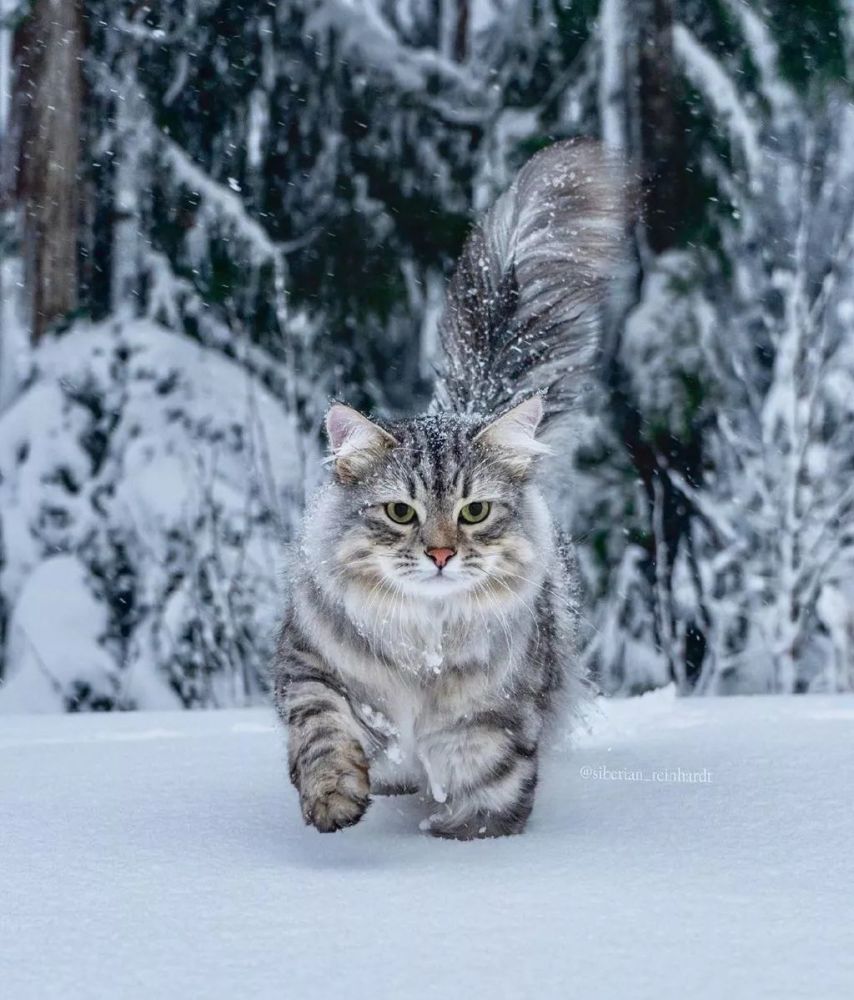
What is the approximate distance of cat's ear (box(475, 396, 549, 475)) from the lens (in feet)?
6.91

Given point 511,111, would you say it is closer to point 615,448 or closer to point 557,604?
point 615,448

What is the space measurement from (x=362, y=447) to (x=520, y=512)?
278 millimetres

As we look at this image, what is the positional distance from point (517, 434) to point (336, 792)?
669 millimetres

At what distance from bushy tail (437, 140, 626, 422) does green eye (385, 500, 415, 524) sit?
55cm

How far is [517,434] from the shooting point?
2.13 metres

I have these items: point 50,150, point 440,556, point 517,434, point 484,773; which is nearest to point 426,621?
point 440,556

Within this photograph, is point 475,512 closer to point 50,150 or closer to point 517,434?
point 517,434

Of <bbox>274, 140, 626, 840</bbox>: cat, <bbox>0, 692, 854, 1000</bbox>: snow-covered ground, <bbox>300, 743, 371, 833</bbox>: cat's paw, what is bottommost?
<bbox>0, 692, 854, 1000</bbox>: snow-covered ground

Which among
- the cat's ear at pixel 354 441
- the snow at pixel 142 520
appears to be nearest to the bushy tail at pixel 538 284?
the cat's ear at pixel 354 441

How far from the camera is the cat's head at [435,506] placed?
1969 mm

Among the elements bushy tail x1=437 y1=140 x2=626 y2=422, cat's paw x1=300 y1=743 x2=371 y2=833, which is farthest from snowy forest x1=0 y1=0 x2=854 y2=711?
cat's paw x1=300 y1=743 x2=371 y2=833

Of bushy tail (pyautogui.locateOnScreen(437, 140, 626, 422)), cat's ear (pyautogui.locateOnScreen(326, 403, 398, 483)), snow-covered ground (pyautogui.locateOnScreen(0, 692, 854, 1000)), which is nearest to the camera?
snow-covered ground (pyautogui.locateOnScreen(0, 692, 854, 1000))

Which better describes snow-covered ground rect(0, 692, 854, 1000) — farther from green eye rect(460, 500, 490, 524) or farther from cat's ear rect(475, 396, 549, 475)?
cat's ear rect(475, 396, 549, 475)

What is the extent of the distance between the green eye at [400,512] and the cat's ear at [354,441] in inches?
3.8
